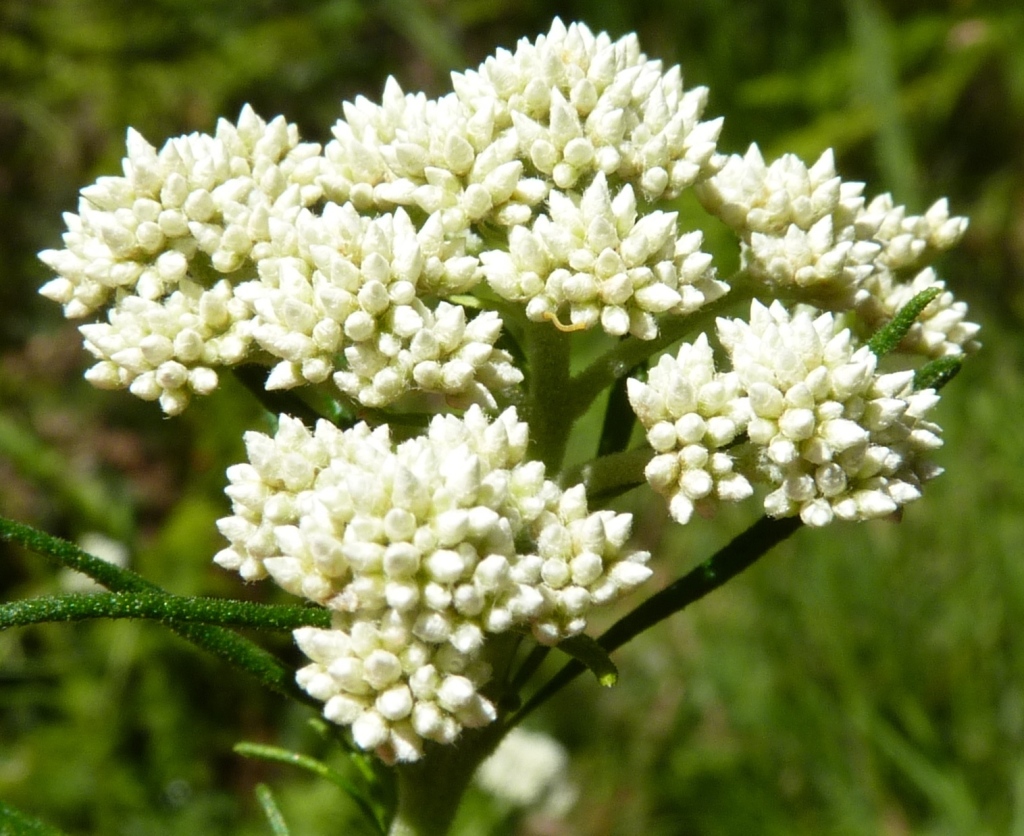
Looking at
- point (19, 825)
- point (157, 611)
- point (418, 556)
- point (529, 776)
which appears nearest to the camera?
point (418, 556)

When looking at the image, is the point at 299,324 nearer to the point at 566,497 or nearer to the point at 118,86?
the point at 566,497

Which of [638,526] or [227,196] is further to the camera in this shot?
[638,526]

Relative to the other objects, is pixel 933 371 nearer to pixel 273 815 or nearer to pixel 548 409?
pixel 548 409

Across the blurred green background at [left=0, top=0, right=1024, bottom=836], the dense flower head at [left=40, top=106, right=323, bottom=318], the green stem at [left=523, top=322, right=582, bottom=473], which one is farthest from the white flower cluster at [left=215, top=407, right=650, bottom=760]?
the blurred green background at [left=0, top=0, right=1024, bottom=836]

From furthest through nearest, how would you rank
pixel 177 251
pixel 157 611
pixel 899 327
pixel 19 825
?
pixel 177 251
pixel 899 327
pixel 19 825
pixel 157 611

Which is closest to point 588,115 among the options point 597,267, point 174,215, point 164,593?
point 597,267

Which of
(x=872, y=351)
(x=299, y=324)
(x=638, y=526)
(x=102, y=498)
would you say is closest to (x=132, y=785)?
(x=102, y=498)

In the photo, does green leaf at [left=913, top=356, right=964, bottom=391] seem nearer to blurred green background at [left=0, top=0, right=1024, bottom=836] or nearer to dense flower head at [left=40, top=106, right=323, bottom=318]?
dense flower head at [left=40, top=106, right=323, bottom=318]
